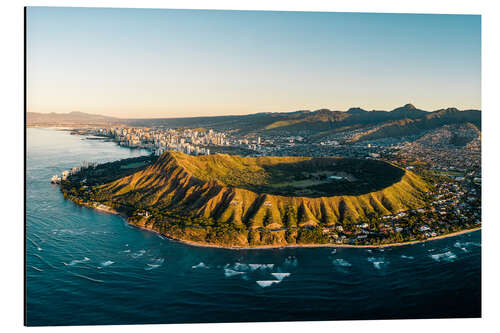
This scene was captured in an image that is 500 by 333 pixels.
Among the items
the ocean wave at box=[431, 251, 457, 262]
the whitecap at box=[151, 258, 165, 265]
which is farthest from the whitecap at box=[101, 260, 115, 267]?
the ocean wave at box=[431, 251, 457, 262]

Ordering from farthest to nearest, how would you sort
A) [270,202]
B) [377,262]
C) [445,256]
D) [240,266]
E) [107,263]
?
1. [270,202]
2. [445,256]
3. [377,262]
4. [240,266]
5. [107,263]

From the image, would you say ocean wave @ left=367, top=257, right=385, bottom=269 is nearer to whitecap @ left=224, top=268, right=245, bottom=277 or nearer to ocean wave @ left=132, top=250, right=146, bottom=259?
whitecap @ left=224, top=268, right=245, bottom=277

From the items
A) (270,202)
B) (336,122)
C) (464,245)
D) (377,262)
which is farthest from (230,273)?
(336,122)

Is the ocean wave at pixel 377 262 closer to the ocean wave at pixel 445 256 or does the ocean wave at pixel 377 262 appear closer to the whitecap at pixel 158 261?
the ocean wave at pixel 445 256

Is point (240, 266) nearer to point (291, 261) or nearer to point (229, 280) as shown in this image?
point (229, 280)

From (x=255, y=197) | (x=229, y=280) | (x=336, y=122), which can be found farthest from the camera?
(x=336, y=122)

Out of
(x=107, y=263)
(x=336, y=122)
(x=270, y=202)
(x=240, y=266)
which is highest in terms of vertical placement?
(x=336, y=122)

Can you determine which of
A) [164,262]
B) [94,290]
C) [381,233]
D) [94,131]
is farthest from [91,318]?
[94,131]
